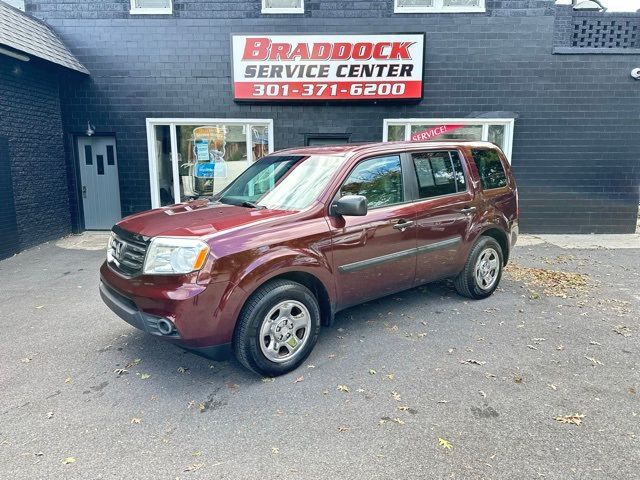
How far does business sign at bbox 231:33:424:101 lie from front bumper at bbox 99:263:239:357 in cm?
684

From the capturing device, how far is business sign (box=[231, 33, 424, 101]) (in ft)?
29.9

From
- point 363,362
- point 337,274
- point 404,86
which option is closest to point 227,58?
point 404,86

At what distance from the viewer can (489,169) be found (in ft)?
18.0

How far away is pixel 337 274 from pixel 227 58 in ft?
23.1

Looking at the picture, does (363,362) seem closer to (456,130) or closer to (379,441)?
(379,441)

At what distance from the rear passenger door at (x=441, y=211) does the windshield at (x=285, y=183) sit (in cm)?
107

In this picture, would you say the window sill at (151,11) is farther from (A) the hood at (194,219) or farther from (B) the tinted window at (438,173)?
(B) the tinted window at (438,173)

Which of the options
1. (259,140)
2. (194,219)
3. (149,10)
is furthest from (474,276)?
(149,10)

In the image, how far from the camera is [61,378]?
11.9ft

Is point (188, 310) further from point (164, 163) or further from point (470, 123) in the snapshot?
point (470, 123)

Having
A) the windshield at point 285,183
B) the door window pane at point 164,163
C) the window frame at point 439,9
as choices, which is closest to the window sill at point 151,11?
the door window pane at point 164,163

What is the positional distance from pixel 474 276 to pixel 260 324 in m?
2.98

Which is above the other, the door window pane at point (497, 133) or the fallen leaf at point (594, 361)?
the door window pane at point (497, 133)

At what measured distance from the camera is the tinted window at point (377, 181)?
415 centimetres
